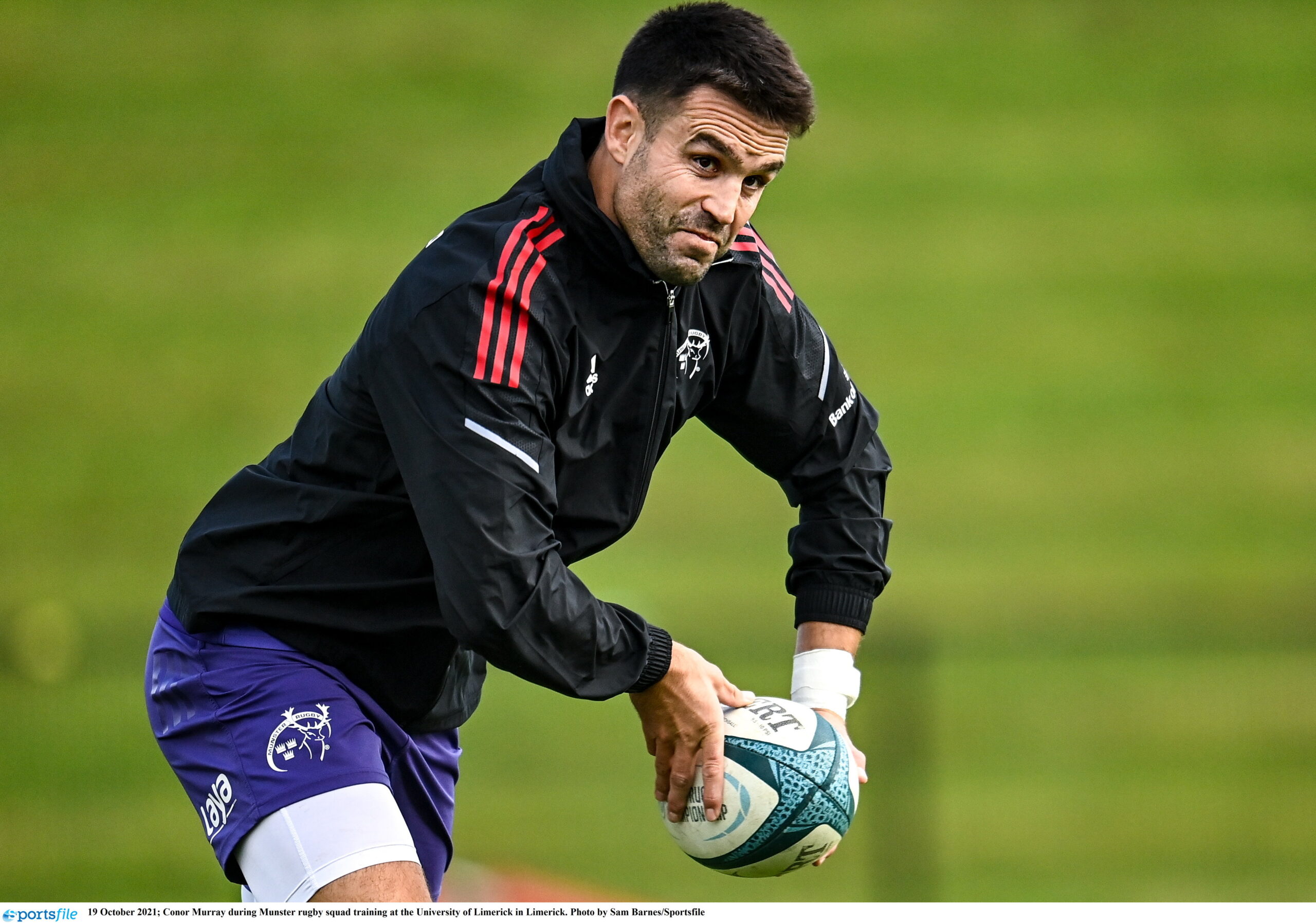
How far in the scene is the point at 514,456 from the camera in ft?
6.27

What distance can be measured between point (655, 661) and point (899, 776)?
313 cm

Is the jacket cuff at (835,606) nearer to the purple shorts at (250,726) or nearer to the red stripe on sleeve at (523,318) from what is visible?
the purple shorts at (250,726)

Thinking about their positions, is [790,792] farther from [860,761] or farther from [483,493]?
[483,493]

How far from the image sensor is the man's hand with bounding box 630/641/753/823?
2.07 m

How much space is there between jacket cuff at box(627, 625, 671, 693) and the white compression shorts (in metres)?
0.40

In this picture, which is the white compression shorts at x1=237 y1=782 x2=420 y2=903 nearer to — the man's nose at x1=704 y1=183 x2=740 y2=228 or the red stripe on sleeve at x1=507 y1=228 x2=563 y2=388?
the red stripe on sleeve at x1=507 y1=228 x2=563 y2=388

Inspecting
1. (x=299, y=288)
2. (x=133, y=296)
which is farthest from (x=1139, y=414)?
(x=133, y=296)

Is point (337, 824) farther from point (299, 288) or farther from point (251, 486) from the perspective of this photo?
point (299, 288)

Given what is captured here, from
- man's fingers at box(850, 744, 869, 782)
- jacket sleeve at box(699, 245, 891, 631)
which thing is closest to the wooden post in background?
jacket sleeve at box(699, 245, 891, 631)

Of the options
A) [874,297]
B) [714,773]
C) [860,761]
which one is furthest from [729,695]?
[874,297]

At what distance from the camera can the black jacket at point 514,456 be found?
74.9 inches

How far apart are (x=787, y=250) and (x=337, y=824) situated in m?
6.89

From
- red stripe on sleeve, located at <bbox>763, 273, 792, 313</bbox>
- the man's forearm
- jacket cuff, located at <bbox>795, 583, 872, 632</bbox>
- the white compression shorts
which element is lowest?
the white compression shorts

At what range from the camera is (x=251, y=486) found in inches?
88.7
